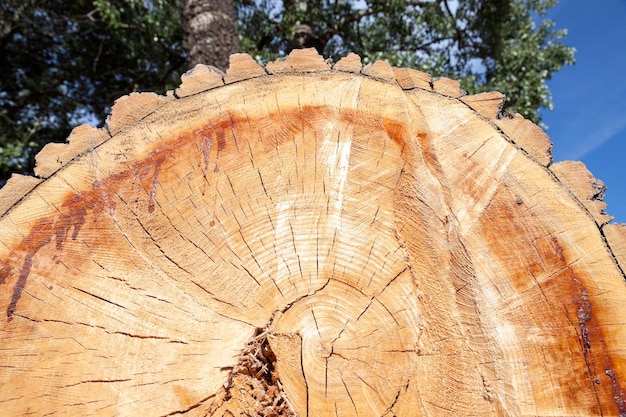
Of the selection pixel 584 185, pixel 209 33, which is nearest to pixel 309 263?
pixel 584 185

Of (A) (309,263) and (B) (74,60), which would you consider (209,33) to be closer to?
(A) (309,263)

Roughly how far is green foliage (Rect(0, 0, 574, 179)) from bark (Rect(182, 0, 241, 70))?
199 centimetres

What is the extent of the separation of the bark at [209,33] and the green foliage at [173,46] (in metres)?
1.99

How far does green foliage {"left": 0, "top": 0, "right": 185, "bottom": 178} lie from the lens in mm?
5578

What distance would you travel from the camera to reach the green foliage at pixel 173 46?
224 inches

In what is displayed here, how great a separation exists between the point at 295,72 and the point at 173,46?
16.9 feet

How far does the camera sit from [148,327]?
51.5 inches

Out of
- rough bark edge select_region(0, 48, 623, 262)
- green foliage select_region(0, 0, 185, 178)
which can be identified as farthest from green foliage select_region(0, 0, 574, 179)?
rough bark edge select_region(0, 48, 623, 262)

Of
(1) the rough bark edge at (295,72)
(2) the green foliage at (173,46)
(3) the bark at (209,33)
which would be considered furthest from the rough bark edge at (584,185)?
(2) the green foliage at (173,46)

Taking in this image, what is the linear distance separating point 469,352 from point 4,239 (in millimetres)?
1232

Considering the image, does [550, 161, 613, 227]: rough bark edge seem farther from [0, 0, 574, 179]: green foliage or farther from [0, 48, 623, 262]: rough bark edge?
[0, 0, 574, 179]: green foliage

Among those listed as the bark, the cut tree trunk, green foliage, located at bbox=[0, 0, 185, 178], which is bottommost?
the cut tree trunk

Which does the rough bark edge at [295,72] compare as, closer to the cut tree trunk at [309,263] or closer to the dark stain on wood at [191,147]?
the cut tree trunk at [309,263]

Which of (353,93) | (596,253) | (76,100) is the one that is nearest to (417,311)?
(596,253)
